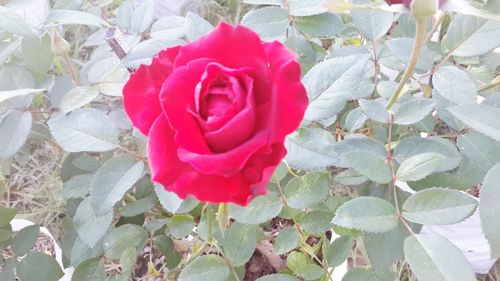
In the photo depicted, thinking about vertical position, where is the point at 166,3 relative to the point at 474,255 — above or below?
above

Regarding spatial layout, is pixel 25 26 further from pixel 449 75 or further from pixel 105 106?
pixel 449 75

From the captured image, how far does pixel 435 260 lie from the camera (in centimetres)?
48

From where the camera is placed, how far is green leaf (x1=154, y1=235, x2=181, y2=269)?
0.76 meters

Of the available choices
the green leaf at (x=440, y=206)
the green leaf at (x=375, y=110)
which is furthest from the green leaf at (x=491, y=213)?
the green leaf at (x=375, y=110)

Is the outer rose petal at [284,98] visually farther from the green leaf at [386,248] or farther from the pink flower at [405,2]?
the green leaf at [386,248]

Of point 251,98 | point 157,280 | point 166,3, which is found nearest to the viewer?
point 251,98

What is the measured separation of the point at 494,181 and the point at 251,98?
26 centimetres

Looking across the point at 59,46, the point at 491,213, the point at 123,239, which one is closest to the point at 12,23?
the point at 59,46

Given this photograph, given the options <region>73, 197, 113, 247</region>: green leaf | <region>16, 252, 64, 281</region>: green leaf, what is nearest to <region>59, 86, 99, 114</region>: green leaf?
<region>73, 197, 113, 247</region>: green leaf

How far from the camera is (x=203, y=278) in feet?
2.06

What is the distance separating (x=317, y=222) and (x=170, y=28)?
318mm

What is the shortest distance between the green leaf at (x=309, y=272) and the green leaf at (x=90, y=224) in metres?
0.23

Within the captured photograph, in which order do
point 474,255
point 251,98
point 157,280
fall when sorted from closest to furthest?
point 251,98, point 157,280, point 474,255

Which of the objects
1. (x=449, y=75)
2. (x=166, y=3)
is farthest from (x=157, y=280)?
(x=166, y=3)
